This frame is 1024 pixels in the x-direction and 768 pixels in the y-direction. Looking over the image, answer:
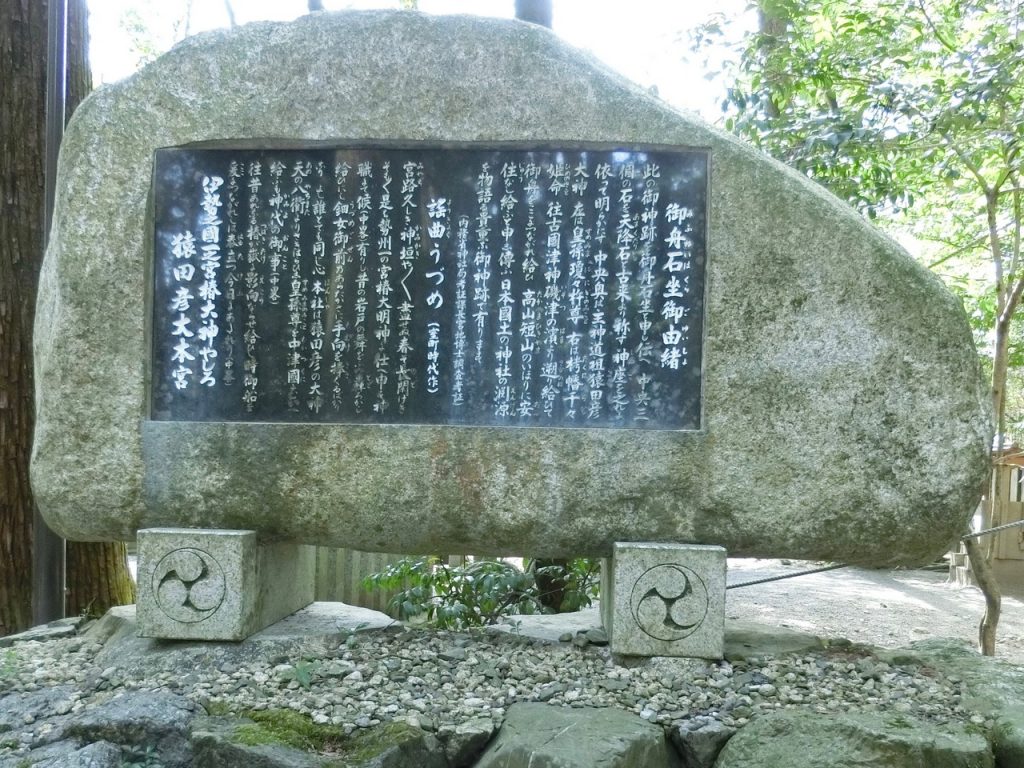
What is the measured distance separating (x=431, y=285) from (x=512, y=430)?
781 mm

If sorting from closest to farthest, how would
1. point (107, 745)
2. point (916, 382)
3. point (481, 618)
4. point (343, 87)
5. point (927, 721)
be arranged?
point (107, 745) < point (927, 721) < point (916, 382) < point (343, 87) < point (481, 618)

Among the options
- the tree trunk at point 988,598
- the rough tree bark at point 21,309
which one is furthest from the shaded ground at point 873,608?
the rough tree bark at point 21,309

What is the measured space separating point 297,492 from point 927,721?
2.75 meters

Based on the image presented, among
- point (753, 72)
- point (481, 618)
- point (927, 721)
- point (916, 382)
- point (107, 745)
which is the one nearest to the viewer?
point (107, 745)

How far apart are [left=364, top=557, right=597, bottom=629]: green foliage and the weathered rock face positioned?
65.2 inches

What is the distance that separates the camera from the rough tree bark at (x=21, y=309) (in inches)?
205

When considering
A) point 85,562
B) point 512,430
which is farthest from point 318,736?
point 85,562

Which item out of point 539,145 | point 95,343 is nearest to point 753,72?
point 539,145

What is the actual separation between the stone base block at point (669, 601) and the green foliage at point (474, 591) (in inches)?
71.3

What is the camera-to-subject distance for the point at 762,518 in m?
3.78

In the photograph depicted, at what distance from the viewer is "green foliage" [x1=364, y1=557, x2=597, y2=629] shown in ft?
18.0

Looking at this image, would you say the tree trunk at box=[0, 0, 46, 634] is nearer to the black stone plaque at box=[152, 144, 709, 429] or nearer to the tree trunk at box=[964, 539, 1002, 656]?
the black stone plaque at box=[152, 144, 709, 429]

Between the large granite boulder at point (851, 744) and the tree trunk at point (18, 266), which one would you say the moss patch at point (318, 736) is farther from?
the tree trunk at point (18, 266)

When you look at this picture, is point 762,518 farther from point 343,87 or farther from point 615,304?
point 343,87
